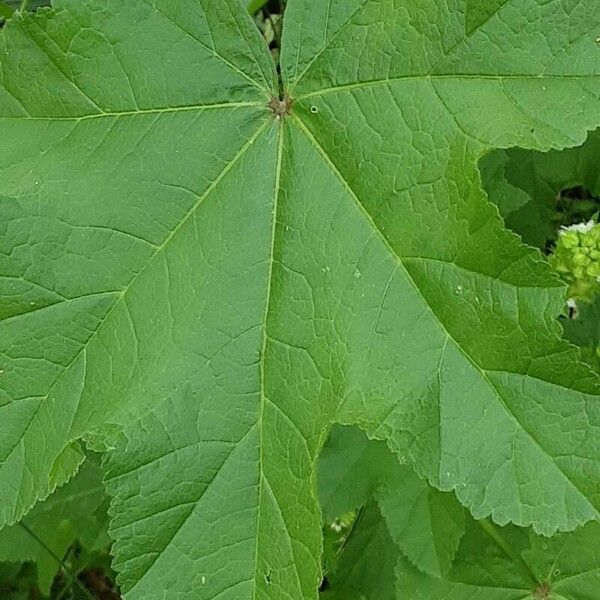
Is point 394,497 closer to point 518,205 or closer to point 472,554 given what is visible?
point 472,554

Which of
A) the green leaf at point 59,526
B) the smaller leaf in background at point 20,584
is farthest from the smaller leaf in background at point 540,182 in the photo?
the smaller leaf in background at point 20,584

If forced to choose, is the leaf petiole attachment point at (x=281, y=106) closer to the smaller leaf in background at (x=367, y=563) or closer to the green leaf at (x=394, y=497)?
the green leaf at (x=394, y=497)

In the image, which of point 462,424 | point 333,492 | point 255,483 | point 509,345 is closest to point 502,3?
point 509,345

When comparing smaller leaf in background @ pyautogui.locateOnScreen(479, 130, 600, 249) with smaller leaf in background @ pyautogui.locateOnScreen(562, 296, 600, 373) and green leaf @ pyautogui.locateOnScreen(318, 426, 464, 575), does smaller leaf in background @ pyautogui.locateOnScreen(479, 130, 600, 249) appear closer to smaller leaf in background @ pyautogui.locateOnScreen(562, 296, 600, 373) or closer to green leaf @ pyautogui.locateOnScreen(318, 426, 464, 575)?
smaller leaf in background @ pyautogui.locateOnScreen(562, 296, 600, 373)

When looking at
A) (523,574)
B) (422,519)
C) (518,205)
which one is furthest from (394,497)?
(518,205)

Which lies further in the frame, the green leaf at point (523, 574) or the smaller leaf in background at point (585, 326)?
the smaller leaf in background at point (585, 326)

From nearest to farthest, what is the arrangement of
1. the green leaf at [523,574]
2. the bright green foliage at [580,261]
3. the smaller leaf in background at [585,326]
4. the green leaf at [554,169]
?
the bright green foliage at [580,261] → the green leaf at [523,574] → the smaller leaf in background at [585,326] → the green leaf at [554,169]
